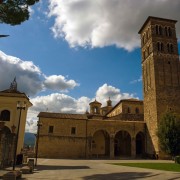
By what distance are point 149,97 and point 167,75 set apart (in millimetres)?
4842

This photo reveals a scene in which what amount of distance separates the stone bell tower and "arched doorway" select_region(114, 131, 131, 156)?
5037 mm

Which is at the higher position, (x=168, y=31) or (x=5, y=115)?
(x=168, y=31)

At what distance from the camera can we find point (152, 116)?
121 feet

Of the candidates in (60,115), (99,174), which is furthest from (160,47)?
(99,174)

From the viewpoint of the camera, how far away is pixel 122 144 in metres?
43.1

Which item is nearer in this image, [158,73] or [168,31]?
[158,73]

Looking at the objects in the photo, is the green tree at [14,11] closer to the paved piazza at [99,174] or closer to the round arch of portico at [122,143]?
the paved piazza at [99,174]

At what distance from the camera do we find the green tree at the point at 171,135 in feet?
90.3

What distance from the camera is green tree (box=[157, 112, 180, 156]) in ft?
90.3

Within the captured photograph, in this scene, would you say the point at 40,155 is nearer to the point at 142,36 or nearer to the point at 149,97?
the point at 149,97

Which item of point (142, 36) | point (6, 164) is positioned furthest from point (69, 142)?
point (142, 36)

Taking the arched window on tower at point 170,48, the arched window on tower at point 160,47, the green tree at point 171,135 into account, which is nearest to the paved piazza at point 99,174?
the green tree at point 171,135

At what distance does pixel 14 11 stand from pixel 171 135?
23164mm

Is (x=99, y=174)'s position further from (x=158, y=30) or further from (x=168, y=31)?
(x=168, y=31)
